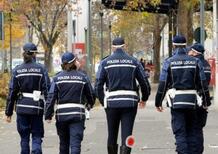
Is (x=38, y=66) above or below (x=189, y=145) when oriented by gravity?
above

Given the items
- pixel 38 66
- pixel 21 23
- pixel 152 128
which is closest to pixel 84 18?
pixel 21 23

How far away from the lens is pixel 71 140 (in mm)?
10398

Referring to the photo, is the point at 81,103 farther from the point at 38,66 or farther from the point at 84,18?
the point at 84,18

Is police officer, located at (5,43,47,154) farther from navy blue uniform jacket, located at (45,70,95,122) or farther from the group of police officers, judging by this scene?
navy blue uniform jacket, located at (45,70,95,122)

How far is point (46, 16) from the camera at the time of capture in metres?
52.8

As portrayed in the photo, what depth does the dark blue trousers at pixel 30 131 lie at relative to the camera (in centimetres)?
1127

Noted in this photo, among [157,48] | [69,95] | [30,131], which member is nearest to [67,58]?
[69,95]

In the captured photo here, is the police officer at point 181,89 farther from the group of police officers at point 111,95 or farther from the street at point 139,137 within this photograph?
the street at point 139,137

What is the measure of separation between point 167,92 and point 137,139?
4.73m

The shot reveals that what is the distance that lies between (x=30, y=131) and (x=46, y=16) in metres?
41.8

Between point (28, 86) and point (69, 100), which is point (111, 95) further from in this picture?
point (28, 86)

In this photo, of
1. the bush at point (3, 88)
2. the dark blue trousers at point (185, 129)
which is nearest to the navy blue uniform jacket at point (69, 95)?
the dark blue trousers at point (185, 129)

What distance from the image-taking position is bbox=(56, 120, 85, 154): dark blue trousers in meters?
10.4

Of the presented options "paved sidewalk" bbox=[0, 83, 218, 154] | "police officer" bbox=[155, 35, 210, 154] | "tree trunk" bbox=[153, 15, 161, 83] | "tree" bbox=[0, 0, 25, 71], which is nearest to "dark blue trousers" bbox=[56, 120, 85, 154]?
"police officer" bbox=[155, 35, 210, 154]
